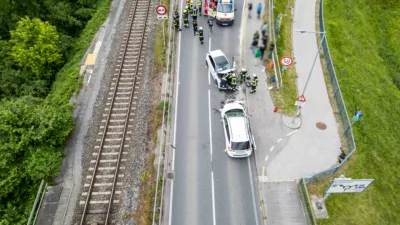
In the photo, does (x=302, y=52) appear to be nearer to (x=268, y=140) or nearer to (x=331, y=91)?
(x=331, y=91)

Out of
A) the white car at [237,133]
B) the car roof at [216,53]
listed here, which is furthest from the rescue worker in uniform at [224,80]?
the white car at [237,133]

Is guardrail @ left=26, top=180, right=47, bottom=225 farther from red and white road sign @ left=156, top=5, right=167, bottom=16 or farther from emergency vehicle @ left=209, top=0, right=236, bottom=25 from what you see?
emergency vehicle @ left=209, top=0, right=236, bottom=25

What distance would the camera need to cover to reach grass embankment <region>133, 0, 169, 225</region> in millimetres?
16922

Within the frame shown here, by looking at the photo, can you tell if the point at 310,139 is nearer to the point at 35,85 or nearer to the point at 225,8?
the point at 225,8

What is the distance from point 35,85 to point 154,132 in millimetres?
11747

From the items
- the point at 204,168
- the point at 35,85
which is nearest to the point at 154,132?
the point at 204,168

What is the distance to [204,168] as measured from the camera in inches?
744

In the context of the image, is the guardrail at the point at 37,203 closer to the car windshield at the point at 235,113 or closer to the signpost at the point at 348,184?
the car windshield at the point at 235,113

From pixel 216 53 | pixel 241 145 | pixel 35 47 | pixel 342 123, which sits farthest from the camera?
pixel 35 47

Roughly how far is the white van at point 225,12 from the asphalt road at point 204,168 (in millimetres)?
5553

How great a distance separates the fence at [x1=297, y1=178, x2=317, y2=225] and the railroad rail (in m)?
10.5

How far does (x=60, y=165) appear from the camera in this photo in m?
19.1

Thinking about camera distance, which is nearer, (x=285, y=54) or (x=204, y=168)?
(x=204, y=168)

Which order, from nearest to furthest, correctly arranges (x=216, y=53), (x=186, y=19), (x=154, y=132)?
(x=154, y=132), (x=216, y=53), (x=186, y=19)
